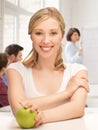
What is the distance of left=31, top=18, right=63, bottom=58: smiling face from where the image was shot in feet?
4.50

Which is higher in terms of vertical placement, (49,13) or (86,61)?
(49,13)

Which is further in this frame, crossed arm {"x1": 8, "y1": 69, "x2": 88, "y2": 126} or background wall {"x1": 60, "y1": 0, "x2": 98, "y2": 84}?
background wall {"x1": 60, "y1": 0, "x2": 98, "y2": 84}

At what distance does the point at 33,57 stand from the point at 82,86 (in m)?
0.29

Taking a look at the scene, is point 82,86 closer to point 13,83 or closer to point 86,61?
point 13,83

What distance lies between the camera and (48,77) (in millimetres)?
1520

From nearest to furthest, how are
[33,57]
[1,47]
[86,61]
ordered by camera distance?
[33,57]
[1,47]
[86,61]

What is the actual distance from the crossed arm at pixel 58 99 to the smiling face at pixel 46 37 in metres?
0.18

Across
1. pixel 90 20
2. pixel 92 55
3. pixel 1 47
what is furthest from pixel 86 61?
pixel 1 47

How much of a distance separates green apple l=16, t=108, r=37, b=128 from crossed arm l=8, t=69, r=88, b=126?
13 centimetres

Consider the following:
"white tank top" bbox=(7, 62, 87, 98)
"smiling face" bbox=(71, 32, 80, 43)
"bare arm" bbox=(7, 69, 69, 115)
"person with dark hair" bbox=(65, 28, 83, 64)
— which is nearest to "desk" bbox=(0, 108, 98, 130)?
"bare arm" bbox=(7, 69, 69, 115)

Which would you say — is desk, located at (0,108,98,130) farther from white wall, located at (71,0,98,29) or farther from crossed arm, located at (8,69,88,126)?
white wall, located at (71,0,98,29)

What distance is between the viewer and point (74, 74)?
1.56 m

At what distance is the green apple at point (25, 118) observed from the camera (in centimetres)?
106

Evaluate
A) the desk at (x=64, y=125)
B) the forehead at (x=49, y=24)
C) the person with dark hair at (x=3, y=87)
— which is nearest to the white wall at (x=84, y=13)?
the person with dark hair at (x=3, y=87)
